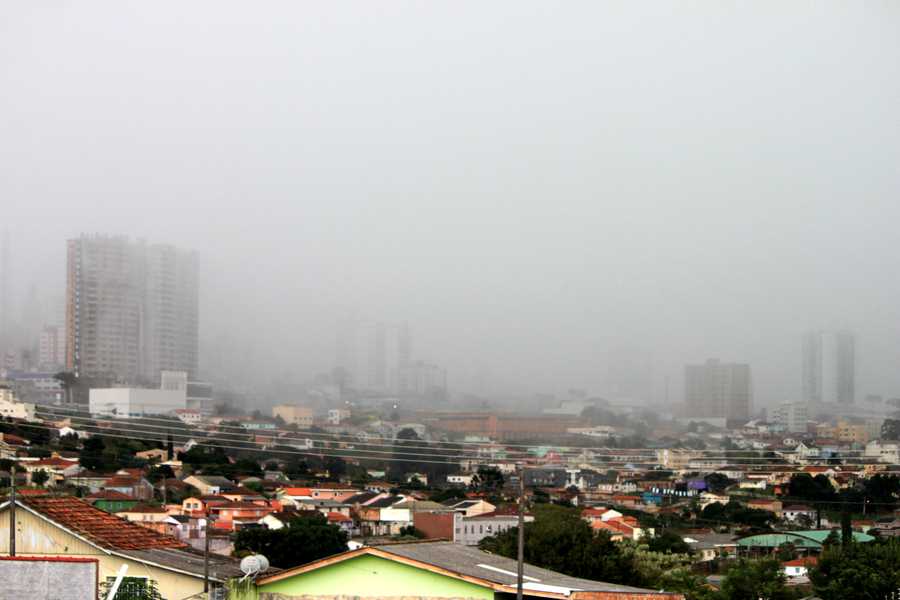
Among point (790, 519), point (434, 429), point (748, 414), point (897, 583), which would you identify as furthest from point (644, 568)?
point (748, 414)

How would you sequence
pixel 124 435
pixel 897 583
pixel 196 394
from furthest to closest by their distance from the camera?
1. pixel 196 394
2. pixel 124 435
3. pixel 897 583

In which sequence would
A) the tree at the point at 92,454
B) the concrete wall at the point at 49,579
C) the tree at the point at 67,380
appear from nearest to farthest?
the concrete wall at the point at 49,579 → the tree at the point at 92,454 → the tree at the point at 67,380

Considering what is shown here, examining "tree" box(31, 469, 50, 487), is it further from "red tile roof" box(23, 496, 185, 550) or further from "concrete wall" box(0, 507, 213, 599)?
"concrete wall" box(0, 507, 213, 599)

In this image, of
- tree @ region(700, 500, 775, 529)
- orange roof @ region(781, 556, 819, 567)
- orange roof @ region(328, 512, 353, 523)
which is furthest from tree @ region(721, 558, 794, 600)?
tree @ region(700, 500, 775, 529)

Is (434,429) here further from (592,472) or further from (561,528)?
(561,528)

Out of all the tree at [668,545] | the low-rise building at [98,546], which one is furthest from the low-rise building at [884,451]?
the low-rise building at [98,546]

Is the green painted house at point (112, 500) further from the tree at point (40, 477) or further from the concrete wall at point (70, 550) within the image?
the concrete wall at point (70, 550)
